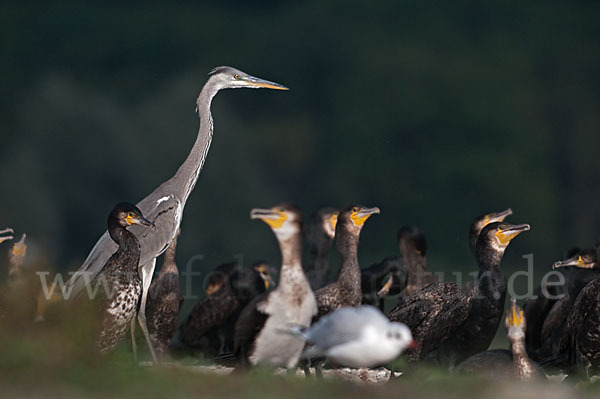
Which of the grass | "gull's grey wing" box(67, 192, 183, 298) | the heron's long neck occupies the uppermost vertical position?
the heron's long neck

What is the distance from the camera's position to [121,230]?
8359 mm

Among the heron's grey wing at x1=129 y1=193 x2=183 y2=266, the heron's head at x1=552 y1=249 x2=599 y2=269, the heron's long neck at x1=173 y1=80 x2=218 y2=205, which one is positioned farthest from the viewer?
the heron's long neck at x1=173 y1=80 x2=218 y2=205

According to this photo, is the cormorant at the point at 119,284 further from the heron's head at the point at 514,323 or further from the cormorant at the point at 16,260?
the heron's head at the point at 514,323

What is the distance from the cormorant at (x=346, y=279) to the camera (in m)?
8.55

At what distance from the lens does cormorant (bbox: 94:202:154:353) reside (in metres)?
7.81

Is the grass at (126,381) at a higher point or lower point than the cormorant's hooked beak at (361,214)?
lower

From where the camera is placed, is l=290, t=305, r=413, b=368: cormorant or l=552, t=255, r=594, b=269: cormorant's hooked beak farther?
l=552, t=255, r=594, b=269: cormorant's hooked beak

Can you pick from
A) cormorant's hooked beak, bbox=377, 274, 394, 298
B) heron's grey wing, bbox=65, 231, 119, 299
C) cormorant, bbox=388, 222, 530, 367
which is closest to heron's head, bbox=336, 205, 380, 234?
cormorant, bbox=388, 222, 530, 367

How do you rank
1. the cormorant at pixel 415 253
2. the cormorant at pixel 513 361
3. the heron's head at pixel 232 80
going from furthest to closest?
the cormorant at pixel 415 253 → the heron's head at pixel 232 80 → the cormorant at pixel 513 361

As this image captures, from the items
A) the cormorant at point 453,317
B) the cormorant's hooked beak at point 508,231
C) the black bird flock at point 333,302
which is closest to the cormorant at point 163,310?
the black bird flock at point 333,302

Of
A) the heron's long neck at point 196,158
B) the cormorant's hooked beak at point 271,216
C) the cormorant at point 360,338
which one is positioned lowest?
the cormorant at point 360,338

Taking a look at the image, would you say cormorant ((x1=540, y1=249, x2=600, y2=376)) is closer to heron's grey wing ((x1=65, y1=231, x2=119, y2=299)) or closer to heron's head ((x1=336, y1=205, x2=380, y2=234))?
heron's head ((x1=336, y1=205, x2=380, y2=234))

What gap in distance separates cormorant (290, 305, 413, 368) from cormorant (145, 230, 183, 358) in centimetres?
423

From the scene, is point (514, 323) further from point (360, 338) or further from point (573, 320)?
point (360, 338)
